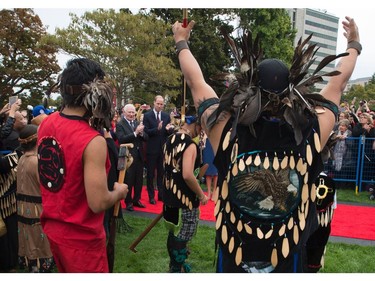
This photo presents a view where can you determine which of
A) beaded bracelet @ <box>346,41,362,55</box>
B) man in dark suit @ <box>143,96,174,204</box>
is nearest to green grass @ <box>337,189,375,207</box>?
man in dark suit @ <box>143,96,174,204</box>

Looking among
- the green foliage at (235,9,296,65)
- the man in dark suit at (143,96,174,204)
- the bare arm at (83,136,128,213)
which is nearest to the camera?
the bare arm at (83,136,128,213)

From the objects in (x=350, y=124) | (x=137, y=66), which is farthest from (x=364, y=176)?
(x=137, y=66)

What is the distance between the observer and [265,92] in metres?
1.78

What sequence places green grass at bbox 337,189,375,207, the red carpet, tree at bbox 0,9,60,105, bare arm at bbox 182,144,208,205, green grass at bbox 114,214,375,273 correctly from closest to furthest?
1. bare arm at bbox 182,144,208,205
2. green grass at bbox 114,214,375,273
3. the red carpet
4. green grass at bbox 337,189,375,207
5. tree at bbox 0,9,60,105

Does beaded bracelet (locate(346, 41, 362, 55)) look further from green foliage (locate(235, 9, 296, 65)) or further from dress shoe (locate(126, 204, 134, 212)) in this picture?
green foliage (locate(235, 9, 296, 65))

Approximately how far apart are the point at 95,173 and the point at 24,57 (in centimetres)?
2347

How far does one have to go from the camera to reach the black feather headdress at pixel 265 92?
5.63 feet

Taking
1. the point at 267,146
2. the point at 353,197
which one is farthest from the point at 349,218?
the point at 267,146

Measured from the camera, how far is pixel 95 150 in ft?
6.66

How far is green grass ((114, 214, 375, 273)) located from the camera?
441cm

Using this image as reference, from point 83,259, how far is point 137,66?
855 inches

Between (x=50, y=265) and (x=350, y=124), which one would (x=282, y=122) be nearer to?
(x=50, y=265)

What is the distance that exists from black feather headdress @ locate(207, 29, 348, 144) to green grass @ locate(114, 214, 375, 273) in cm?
281

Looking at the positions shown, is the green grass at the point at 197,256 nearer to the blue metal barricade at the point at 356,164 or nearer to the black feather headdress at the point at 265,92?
the black feather headdress at the point at 265,92
